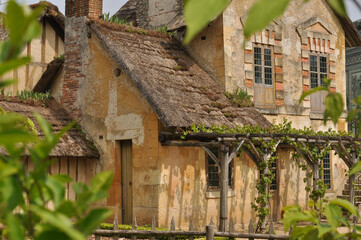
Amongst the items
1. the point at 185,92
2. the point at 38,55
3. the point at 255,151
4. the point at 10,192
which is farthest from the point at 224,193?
the point at 10,192

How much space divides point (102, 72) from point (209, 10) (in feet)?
44.0

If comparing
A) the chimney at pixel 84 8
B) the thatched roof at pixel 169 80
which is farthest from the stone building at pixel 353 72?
the chimney at pixel 84 8

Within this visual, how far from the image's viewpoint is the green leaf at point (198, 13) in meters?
0.86

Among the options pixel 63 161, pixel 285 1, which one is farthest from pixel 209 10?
pixel 63 161

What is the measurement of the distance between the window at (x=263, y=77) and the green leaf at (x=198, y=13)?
1485 centimetres

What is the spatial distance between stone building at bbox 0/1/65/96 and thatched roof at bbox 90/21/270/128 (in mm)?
2995

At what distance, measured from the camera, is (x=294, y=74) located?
54.4ft

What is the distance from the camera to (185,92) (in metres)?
13.6

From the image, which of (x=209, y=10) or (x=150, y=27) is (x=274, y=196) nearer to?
(x=150, y=27)

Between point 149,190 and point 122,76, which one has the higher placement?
point 122,76

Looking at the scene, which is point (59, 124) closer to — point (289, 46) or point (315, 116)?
point (289, 46)

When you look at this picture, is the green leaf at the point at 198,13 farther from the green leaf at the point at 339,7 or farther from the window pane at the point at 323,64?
the window pane at the point at 323,64

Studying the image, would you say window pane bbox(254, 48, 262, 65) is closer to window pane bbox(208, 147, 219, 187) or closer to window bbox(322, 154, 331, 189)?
window pane bbox(208, 147, 219, 187)

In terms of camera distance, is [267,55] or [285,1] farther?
[267,55]
